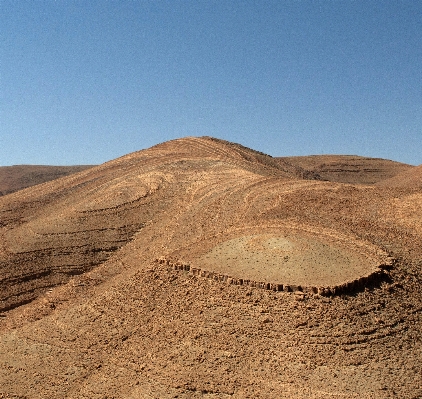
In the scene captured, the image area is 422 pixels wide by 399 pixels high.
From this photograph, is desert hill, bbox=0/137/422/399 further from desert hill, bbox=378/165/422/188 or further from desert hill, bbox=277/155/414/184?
desert hill, bbox=277/155/414/184

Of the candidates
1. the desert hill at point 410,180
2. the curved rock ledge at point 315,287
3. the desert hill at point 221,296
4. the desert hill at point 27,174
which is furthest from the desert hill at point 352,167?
the curved rock ledge at point 315,287

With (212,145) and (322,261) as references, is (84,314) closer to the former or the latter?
(322,261)

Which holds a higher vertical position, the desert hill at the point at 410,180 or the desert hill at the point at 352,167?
the desert hill at the point at 352,167

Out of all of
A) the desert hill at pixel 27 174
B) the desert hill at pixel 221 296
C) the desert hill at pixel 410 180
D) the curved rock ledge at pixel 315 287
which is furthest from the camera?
the desert hill at pixel 27 174

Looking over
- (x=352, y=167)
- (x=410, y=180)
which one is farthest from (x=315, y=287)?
(x=352, y=167)

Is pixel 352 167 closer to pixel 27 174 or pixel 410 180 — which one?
pixel 410 180

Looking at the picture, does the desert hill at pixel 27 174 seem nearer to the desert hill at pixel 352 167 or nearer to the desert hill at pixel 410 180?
the desert hill at pixel 352 167

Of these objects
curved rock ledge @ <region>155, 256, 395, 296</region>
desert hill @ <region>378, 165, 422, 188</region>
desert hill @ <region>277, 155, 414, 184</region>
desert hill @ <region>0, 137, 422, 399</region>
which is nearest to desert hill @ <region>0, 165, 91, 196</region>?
desert hill @ <region>277, 155, 414, 184</region>
